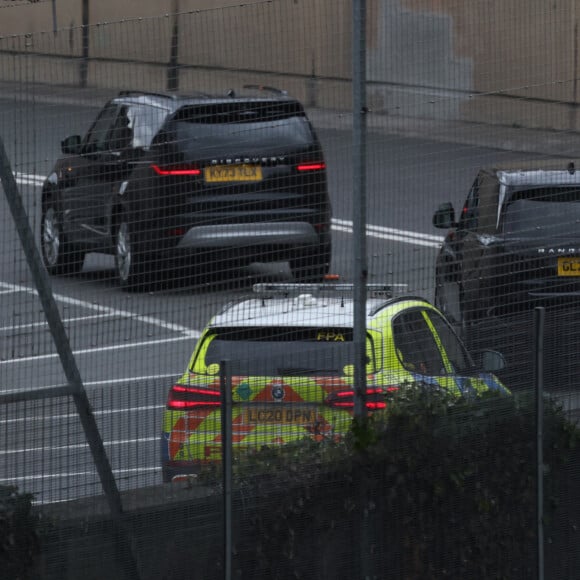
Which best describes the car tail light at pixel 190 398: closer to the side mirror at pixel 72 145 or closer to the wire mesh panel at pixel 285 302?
the wire mesh panel at pixel 285 302

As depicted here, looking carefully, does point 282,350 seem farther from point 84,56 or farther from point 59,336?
point 84,56

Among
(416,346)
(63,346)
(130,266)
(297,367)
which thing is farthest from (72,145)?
(416,346)

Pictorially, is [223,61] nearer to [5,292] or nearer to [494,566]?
[5,292]

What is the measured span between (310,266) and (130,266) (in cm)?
91

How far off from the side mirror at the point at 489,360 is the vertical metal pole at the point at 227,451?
54.4 inches

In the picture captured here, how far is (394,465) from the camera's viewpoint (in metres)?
7.24

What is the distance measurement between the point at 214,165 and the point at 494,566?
91.9 inches

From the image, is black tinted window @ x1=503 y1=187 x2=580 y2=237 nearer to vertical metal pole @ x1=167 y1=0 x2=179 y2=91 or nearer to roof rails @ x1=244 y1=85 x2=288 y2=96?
roof rails @ x1=244 y1=85 x2=288 y2=96

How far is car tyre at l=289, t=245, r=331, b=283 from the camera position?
7805mm

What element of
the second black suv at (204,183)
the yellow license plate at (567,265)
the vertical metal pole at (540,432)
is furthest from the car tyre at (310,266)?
the yellow license plate at (567,265)

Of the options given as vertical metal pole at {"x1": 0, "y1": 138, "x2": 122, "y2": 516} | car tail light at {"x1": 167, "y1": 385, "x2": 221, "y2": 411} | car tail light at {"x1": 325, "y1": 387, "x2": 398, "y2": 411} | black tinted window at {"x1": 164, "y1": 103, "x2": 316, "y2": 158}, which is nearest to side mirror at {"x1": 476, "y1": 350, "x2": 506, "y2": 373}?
car tail light at {"x1": 325, "y1": 387, "x2": 398, "y2": 411}

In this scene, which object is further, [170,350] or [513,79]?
[170,350]

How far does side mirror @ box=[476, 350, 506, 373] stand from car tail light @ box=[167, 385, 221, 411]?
1.41 metres

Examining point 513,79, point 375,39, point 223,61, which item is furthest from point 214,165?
point 513,79
